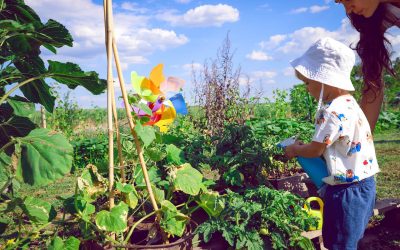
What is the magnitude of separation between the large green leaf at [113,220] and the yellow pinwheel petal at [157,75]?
23.2 inches

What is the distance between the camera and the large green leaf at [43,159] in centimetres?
146

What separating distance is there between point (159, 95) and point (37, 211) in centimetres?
73

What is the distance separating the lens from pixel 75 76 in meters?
1.79

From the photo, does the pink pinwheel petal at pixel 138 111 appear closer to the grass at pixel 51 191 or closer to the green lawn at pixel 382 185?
the green lawn at pixel 382 185

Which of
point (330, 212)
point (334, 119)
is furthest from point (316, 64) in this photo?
point (330, 212)

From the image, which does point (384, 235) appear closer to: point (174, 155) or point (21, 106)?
point (174, 155)

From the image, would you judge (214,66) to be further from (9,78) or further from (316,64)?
(9,78)

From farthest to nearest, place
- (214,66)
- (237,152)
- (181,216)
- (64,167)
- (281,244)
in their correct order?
(214,66) < (237,152) < (281,244) < (181,216) < (64,167)

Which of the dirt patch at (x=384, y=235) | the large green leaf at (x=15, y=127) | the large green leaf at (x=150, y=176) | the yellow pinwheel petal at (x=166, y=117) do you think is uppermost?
the yellow pinwheel petal at (x=166, y=117)

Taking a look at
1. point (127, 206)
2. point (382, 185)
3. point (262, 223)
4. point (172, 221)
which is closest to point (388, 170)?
point (382, 185)

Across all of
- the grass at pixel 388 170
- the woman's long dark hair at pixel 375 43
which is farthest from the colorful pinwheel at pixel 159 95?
the grass at pixel 388 170

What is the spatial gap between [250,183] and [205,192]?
25.0 inches

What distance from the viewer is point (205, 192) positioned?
1.93 meters

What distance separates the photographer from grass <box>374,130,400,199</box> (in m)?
3.66
